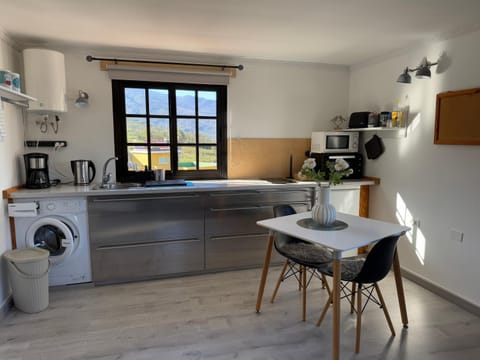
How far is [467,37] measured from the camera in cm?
260

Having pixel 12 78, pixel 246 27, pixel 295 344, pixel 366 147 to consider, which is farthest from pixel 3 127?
pixel 366 147

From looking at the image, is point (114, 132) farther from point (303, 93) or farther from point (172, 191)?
point (303, 93)

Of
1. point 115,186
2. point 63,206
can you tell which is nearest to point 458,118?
point 115,186

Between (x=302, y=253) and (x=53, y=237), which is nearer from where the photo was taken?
(x=302, y=253)

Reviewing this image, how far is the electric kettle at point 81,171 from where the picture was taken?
3230 mm

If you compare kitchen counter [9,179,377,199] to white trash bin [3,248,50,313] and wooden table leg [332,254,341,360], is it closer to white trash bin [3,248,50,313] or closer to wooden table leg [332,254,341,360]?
white trash bin [3,248,50,313]

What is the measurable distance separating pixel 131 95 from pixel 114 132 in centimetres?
45

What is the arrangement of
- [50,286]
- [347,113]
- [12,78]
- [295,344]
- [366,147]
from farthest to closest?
[347,113] → [366,147] → [50,286] → [12,78] → [295,344]

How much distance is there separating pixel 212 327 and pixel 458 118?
2589 mm

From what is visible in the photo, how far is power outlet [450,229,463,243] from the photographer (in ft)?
8.86

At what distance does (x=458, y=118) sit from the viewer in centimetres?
264

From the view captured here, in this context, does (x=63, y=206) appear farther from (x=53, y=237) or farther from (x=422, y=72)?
(x=422, y=72)

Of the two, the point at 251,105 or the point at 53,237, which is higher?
the point at 251,105

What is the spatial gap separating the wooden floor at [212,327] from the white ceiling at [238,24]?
231 centimetres
